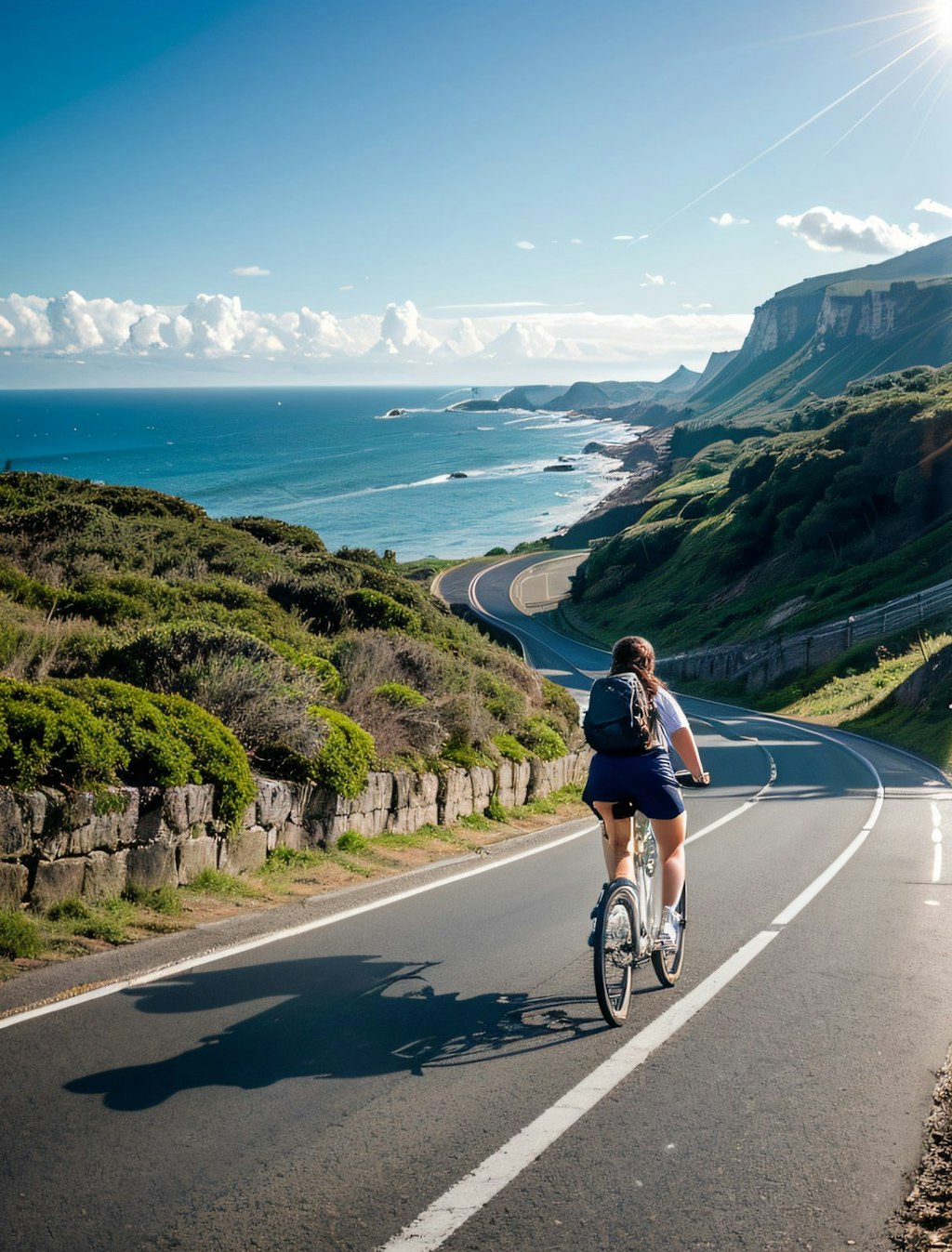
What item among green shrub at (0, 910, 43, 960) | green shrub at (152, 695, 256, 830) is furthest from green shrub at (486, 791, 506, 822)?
green shrub at (0, 910, 43, 960)

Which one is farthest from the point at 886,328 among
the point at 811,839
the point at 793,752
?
the point at 811,839

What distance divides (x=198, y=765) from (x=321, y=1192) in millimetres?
4972

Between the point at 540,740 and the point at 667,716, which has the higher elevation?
the point at 667,716

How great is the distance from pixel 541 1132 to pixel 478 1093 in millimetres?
467

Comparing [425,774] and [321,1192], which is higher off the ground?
[321,1192]

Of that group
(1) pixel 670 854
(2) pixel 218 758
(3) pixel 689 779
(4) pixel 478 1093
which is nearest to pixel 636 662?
(3) pixel 689 779

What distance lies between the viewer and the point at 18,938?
245 inches

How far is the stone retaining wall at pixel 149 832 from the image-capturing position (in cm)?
670

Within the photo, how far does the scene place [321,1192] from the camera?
366 cm

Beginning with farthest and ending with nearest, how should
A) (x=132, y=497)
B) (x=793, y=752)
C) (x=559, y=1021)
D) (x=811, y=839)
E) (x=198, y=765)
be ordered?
1. (x=793, y=752)
2. (x=132, y=497)
3. (x=811, y=839)
4. (x=198, y=765)
5. (x=559, y=1021)

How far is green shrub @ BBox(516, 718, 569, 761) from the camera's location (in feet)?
55.6

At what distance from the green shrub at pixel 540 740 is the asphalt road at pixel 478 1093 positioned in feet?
28.7

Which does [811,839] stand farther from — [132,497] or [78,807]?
[132,497]

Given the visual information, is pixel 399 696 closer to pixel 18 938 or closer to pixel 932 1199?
pixel 18 938
